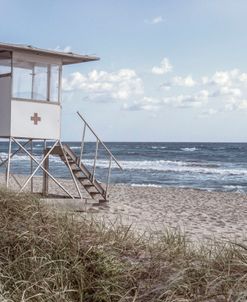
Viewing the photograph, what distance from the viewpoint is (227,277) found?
487 centimetres

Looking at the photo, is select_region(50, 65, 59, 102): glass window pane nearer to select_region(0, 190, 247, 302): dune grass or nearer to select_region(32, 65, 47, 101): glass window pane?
select_region(32, 65, 47, 101): glass window pane

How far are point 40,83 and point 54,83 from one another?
0.37m

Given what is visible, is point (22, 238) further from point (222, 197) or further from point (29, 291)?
point (222, 197)

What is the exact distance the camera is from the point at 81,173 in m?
16.2

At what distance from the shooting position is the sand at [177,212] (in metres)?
13.0

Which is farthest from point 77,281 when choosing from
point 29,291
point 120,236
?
point 120,236

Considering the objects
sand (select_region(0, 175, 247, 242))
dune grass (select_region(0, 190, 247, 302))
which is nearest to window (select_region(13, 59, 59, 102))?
sand (select_region(0, 175, 247, 242))

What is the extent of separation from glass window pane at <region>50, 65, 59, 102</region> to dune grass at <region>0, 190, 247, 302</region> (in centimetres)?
811

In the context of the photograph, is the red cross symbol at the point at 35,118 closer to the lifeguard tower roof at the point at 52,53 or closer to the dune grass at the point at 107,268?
the lifeguard tower roof at the point at 52,53

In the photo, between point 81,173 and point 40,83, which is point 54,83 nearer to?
point 40,83

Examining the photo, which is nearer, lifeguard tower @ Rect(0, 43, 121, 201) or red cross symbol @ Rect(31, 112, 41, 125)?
lifeguard tower @ Rect(0, 43, 121, 201)

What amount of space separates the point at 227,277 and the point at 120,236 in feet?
7.55

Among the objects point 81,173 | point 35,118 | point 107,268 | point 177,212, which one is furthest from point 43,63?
point 107,268

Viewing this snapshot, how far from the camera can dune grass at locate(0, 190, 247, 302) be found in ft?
15.9
